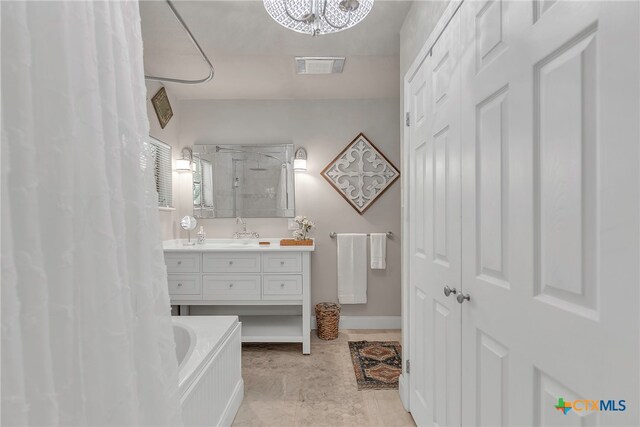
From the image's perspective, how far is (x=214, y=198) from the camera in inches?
133

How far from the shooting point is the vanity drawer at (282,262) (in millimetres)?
2795

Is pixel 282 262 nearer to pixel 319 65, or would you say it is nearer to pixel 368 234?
pixel 368 234

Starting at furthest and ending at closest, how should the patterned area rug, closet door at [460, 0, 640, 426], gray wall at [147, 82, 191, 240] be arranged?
gray wall at [147, 82, 191, 240] < the patterned area rug < closet door at [460, 0, 640, 426]

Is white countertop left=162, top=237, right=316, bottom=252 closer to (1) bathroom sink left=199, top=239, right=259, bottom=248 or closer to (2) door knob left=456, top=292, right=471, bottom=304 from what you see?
(1) bathroom sink left=199, top=239, right=259, bottom=248

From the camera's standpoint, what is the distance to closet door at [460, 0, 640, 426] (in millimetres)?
601

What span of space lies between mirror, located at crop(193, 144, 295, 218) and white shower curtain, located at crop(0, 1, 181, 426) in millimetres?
2656

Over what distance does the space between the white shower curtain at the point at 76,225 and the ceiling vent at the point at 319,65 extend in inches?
74.9

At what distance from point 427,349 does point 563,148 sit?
122 centimetres

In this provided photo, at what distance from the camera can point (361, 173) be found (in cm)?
339

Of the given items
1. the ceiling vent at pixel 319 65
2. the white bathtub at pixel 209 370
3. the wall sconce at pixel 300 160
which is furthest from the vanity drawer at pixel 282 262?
the ceiling vent at pixel 319 65

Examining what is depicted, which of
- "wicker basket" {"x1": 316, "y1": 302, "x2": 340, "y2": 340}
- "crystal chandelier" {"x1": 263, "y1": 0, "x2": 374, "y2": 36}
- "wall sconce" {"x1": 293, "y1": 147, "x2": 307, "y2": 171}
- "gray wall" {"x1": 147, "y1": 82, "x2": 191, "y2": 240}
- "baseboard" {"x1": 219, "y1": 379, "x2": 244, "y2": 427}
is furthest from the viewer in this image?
"wall sconce" {"x1": 293, "y1": 147, "x2": 307, "y2": 171}

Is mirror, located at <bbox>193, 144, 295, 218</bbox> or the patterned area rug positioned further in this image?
mirror, located at <bbox>193, 144, 295, 218</bbox>

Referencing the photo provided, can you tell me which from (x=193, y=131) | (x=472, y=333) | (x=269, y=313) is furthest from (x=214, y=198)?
(x=472, y=333)

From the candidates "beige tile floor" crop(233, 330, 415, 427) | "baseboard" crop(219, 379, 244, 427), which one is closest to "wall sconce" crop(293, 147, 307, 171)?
"beige tile floor" crop(233, 330, 415, 427)
